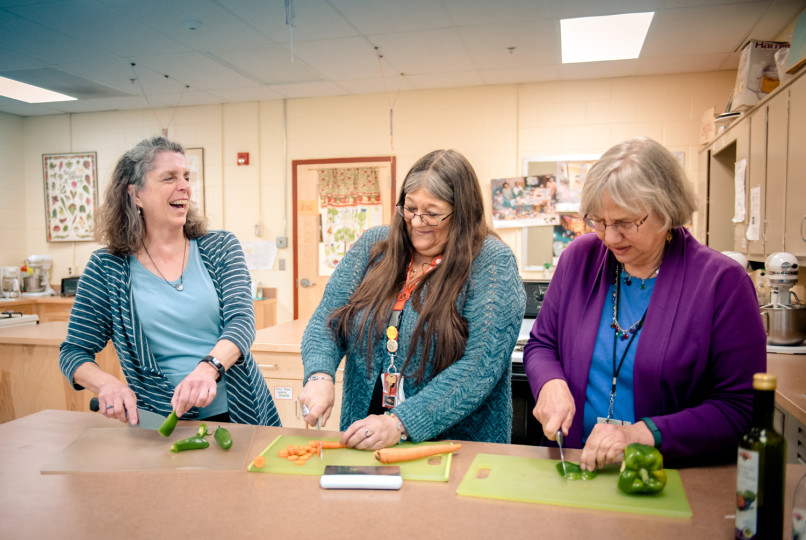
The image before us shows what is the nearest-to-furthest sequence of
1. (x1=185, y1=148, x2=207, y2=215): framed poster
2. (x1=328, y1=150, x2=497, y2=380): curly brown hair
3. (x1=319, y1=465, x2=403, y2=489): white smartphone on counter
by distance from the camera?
(x1=319, y1=465, x2=403, y2=489): white smartphone on counter → (x1=328, y1=150, x2=497, y2=380): curly brown hair → (x1=185, y1=148, x2=207, y2=215): framed poster

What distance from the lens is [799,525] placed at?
0.79 metres

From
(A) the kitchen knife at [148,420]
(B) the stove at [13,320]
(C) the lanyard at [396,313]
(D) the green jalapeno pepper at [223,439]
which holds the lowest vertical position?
(B) the stove at [13,320]

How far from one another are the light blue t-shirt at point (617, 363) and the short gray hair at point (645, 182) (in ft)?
0.62

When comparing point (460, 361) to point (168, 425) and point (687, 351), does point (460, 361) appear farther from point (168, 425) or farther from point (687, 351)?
point (168, 425)

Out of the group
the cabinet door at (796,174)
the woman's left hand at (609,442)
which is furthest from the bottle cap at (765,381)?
the cabinet door at (796,174)

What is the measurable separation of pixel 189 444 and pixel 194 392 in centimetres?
13

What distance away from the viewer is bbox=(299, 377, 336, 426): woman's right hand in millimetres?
1253

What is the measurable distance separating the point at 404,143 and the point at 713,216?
2.39 meters

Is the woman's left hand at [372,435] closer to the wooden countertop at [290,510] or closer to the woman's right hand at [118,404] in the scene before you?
the wooden countertop at [290,510]

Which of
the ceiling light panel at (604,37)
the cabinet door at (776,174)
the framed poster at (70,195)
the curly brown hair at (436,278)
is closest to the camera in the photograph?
the curly brown hair at (436,278)

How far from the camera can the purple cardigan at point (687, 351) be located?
43.4 inches

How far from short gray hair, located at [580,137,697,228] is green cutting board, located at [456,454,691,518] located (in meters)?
0.52

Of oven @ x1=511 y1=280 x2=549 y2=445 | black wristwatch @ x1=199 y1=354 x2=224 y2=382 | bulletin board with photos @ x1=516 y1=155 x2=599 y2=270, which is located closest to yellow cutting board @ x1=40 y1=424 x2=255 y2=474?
black wristwatch @ x1=199 y1=354 x2=224 y2=382

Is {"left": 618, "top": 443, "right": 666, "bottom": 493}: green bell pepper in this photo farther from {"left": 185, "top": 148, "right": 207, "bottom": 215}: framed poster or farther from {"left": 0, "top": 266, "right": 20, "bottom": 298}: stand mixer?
{"left": 0, "top": 266, "right": 20, "bottom": 298}: stand mixer
